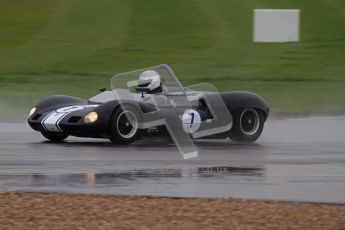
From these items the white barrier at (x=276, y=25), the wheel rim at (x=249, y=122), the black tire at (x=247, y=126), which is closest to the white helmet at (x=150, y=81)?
the black tire at (x=247, y=126)

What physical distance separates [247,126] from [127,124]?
2053 mm

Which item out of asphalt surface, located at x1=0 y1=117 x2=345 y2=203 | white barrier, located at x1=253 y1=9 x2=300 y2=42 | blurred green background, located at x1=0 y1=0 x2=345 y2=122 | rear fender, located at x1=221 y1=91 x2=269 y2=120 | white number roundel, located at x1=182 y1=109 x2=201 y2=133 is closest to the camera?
asphalt surface, located at x1=0 y1=117 x2=345 y2=203

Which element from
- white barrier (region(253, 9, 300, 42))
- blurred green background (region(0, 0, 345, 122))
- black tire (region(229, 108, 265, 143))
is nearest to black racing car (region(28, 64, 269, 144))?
black tire (region(229, 108, 265, 143))

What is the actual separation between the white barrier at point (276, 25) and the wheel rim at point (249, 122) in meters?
10.2

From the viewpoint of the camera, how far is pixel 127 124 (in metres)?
14.4

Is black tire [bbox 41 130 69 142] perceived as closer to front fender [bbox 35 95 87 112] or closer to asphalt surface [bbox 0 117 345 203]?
asphalt surface [bbox 0 117 345 203]

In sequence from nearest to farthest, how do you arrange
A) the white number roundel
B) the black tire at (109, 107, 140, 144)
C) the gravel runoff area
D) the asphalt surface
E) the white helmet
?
the gravel runoff area, the asphalt surface, the black tire at (109, 107, 140, 144), the white number roundel, the white helmet

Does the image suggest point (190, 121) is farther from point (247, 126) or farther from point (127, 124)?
point (247, 126)

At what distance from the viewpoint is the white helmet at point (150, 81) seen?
48.9 feet

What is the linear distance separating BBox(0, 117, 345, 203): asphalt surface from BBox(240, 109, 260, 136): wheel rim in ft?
0.92

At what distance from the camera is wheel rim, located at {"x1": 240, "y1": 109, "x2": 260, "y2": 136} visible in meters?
15.4

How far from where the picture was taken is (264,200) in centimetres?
955

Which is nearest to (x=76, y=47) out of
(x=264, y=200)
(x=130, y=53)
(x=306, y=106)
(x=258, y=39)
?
(x=130, y=53)

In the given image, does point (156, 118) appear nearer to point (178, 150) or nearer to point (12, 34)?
point (178, 150)
